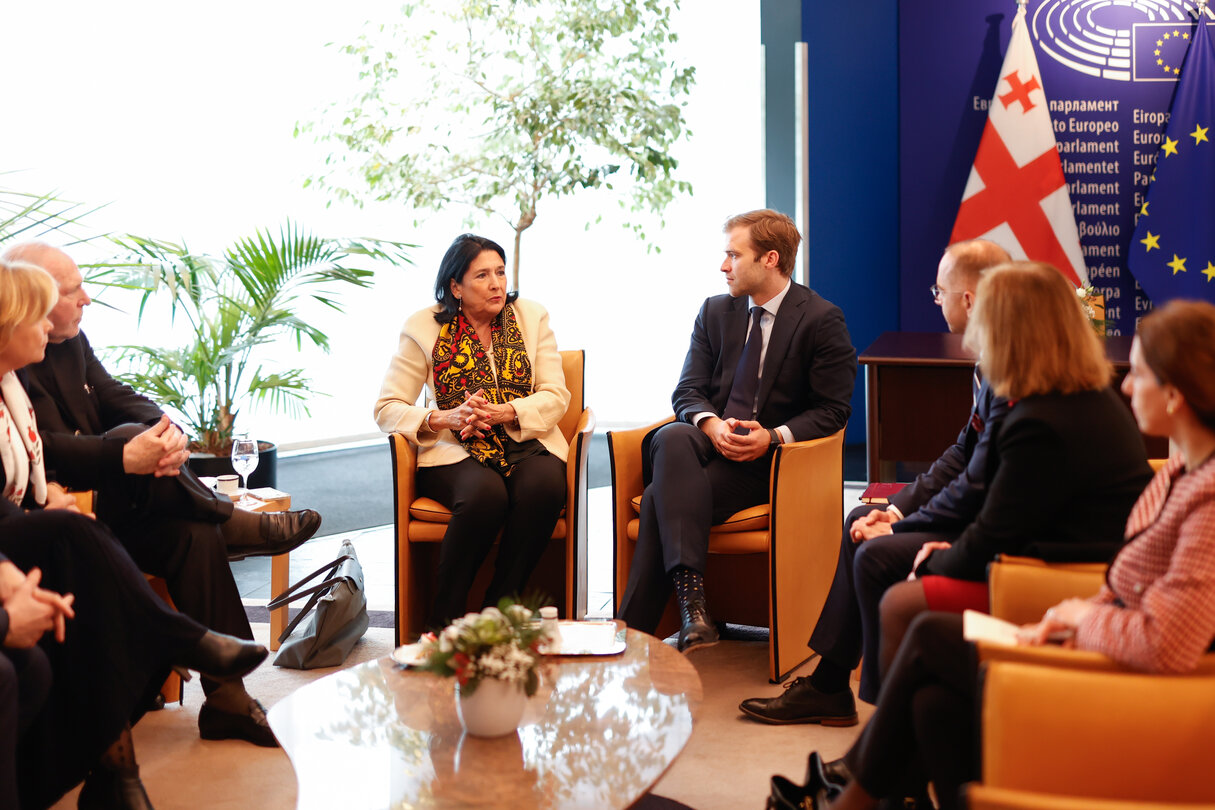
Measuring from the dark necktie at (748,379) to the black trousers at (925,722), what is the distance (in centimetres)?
161

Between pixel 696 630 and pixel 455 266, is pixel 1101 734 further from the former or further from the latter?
pixel 455 266

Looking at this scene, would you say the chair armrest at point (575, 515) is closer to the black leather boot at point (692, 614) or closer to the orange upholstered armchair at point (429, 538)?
the orange upholstered armchair at point (429, 538)

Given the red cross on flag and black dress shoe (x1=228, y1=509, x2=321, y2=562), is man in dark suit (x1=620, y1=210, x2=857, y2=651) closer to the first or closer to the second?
black dress shoe (x1=228, y1=509, x2=321, y2=562)

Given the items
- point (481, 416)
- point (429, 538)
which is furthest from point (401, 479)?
point (481, 416)

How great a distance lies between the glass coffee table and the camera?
179 cm

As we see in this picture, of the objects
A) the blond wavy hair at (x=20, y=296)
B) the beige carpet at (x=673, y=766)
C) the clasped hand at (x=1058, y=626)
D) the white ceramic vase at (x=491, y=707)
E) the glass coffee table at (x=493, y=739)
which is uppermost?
the blond wavy hair at (x=20, y=296)

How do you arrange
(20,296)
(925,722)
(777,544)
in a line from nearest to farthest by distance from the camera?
(925,722), (20,296), (777,544)

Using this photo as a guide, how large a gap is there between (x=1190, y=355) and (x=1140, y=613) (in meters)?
0.40

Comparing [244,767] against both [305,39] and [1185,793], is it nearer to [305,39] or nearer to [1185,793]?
[1185,793]

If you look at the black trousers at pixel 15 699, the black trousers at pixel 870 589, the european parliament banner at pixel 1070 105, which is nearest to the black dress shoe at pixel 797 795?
the black trousers at pixel 870 589

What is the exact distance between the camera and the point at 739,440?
3.29 meters

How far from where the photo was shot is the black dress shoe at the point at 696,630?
2895mm

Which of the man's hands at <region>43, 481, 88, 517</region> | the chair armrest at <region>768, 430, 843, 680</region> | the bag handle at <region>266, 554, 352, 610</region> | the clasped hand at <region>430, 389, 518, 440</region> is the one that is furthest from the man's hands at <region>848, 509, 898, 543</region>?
the man's hands at <region>43, 481, 88, 517</region>

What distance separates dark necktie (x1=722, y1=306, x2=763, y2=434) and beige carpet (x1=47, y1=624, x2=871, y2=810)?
82cm
